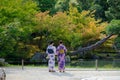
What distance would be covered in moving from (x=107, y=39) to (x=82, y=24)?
3509 millimetres

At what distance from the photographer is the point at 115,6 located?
42906mm

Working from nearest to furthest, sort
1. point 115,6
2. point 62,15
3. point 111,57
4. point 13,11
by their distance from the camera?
point 13,11, point 62,15, point 111,57, point 115,6

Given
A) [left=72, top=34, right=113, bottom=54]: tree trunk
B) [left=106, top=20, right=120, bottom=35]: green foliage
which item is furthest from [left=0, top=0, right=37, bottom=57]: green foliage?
[left=106, top=20, right=120, bottom=35]: green foliage

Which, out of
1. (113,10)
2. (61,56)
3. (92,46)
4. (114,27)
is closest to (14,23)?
(61,56)

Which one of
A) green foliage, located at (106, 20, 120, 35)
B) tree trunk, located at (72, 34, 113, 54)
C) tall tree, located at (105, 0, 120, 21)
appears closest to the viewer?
green foliage, located at (106, 20, 120, 35)

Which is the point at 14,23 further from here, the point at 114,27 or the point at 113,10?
the point at 113,10

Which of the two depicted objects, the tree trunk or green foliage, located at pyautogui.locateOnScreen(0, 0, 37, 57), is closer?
green foliage, located at pyautogui.locateOnScreen(0, 0, 37, 57)

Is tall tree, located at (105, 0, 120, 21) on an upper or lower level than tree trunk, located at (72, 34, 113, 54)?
upper

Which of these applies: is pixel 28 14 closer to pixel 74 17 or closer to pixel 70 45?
pixel 70 45

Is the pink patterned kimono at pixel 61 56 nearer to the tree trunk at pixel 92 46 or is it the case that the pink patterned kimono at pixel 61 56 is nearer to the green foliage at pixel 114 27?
the tree trunk at pixel 92 46

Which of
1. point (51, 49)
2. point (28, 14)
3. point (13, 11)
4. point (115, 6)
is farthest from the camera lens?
point (115, 6)

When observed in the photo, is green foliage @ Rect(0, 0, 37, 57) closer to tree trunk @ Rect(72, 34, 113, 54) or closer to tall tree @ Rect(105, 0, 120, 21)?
tree trunk @ Rect(72, 34, 113, 54)

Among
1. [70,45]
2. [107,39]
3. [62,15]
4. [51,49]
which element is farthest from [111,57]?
[51,49]

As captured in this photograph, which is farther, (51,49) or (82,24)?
(82,24)
